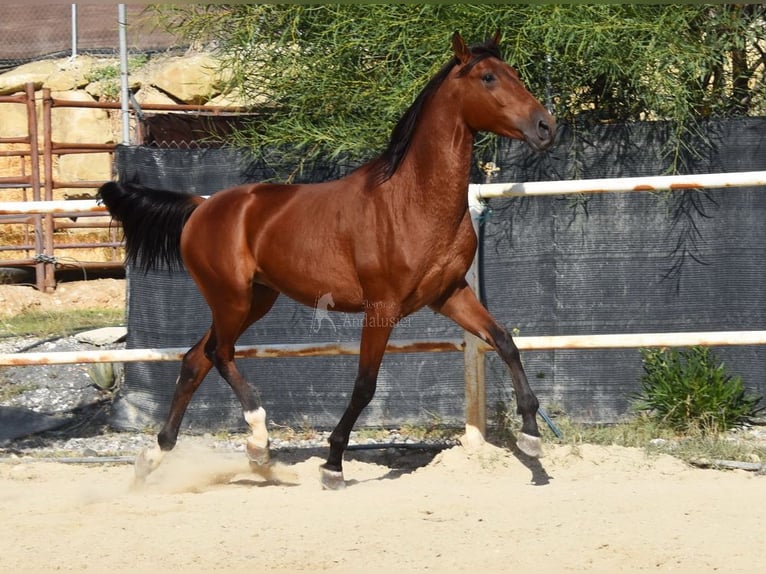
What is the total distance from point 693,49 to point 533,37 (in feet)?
3.39

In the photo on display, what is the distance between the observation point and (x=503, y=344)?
194 inches

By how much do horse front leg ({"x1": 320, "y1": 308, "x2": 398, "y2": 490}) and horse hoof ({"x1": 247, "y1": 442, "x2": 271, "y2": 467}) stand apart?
421 mm

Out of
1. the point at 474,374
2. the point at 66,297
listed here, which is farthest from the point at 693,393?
the point at 66,297

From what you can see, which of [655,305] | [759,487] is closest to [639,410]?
[655,305]

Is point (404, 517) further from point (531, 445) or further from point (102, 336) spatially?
point (102, 336)

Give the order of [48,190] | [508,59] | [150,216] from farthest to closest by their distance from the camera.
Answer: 1. [48,190]
2. [508,59]
3. [150,216]

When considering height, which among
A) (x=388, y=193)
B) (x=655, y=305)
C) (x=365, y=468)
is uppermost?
(x=388, y=193)

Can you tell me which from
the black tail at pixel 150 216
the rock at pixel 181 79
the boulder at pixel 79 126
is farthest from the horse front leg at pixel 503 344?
the boulder at pixel 79 126

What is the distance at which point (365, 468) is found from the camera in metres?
5.64

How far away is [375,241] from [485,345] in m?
0.99

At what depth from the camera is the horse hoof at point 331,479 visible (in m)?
5.06

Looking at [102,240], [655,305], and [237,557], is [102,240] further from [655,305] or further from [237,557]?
[237,557]

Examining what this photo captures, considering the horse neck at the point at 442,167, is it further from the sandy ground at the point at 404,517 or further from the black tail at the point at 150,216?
the black tail at the point at 150,216

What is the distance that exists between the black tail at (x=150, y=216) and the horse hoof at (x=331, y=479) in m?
1.64
